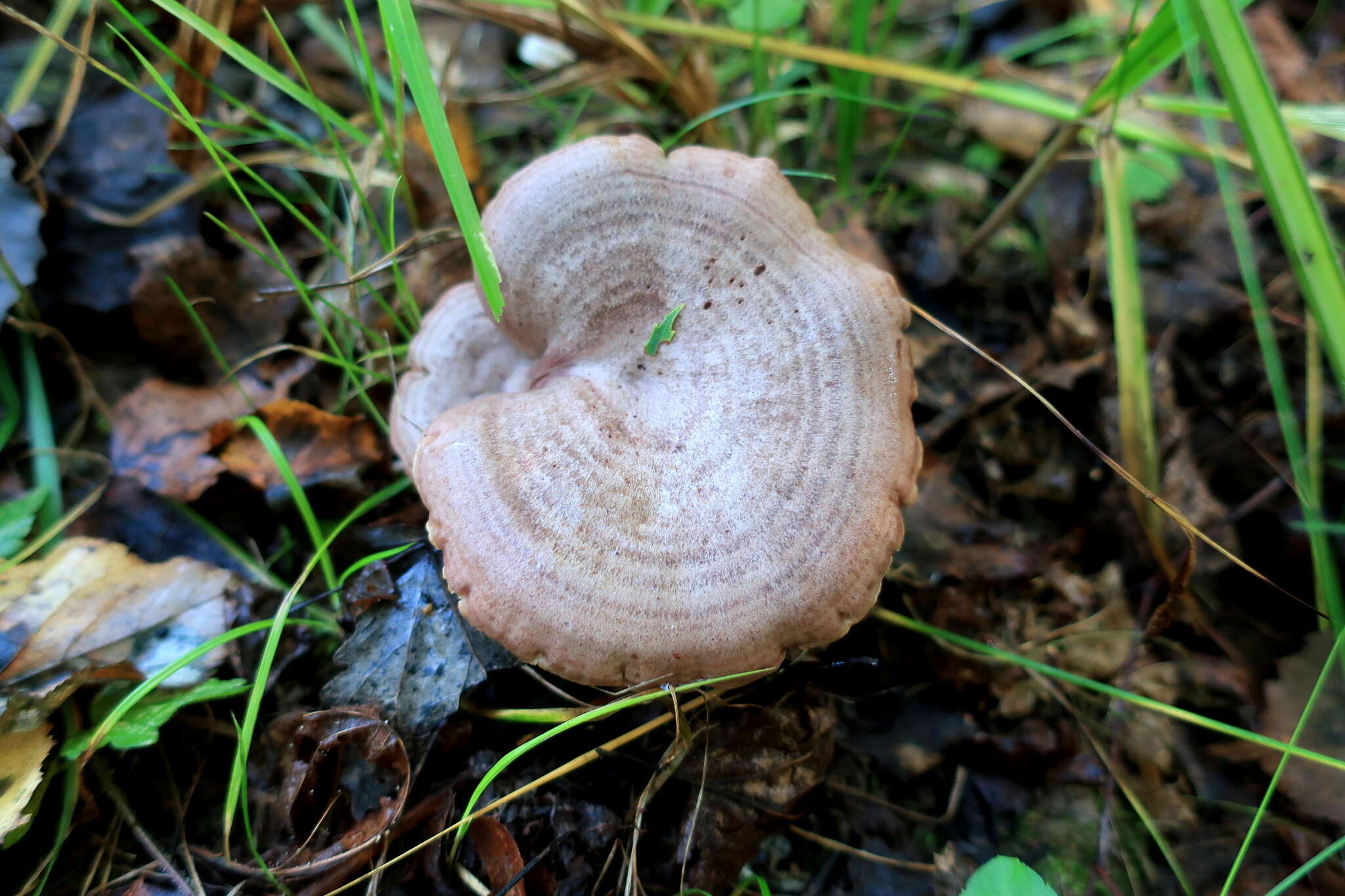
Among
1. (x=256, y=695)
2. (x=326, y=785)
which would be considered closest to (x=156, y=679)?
Answer: (x=256, y=695)

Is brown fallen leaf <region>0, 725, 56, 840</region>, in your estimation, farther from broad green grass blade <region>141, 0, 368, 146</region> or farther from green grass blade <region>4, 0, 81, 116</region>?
green grass blade <region>4, 0, 81, 116</region>

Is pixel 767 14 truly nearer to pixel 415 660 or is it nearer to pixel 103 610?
pixel 415 660

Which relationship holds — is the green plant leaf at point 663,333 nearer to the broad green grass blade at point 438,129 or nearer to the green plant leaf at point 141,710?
the broad green grass blade at point 438,129

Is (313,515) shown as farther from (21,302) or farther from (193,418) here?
(21,302)

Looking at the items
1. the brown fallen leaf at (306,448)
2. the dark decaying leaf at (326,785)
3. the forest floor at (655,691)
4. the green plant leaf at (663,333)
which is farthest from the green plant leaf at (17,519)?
the green plant leaf at (663,333)

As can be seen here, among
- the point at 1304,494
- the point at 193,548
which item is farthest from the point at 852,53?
the point at 193,548
